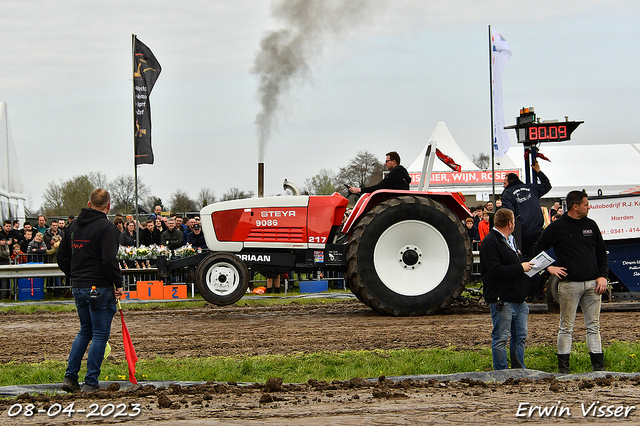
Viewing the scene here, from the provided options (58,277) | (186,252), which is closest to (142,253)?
(186,252)

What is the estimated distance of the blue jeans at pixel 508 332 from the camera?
608cm

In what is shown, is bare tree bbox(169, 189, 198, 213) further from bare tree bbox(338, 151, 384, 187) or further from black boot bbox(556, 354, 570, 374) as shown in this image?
black boot bbox(556, 354, 570, 374)

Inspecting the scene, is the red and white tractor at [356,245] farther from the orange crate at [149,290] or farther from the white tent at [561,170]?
the white tent at [561,170]

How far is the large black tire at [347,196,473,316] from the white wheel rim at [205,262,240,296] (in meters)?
1.65

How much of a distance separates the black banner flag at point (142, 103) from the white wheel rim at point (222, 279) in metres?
6.18

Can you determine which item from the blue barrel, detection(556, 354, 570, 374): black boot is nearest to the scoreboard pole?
detection(556, 354, 570, 374): black boot

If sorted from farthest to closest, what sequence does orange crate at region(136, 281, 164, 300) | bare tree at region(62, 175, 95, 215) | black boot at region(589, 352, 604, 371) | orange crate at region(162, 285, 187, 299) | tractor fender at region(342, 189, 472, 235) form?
bare tree at region(62, 175, 95, 215)
orange crate at region(162, 285, 187, 299)
orange crate at region(136, 281, 164, 300)
tractor fender at region(342, 189, 472, 235)
black boot at region(589, 352, 604, 371)

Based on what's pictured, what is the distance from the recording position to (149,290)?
46.4ft

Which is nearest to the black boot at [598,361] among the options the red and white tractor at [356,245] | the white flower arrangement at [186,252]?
the red and white tractor at [356,245]

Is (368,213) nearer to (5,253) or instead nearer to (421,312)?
(421,312)

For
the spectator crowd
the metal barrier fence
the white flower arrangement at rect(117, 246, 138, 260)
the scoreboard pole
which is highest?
the scoreboard pole

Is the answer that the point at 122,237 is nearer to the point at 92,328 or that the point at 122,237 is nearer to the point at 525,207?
the point at 525,207

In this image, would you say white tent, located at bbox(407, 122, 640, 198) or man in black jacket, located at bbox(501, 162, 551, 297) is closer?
man in black jacket, located at bbox(501, 162, 551, 297)

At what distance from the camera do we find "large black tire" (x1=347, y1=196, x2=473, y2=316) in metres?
9.89
